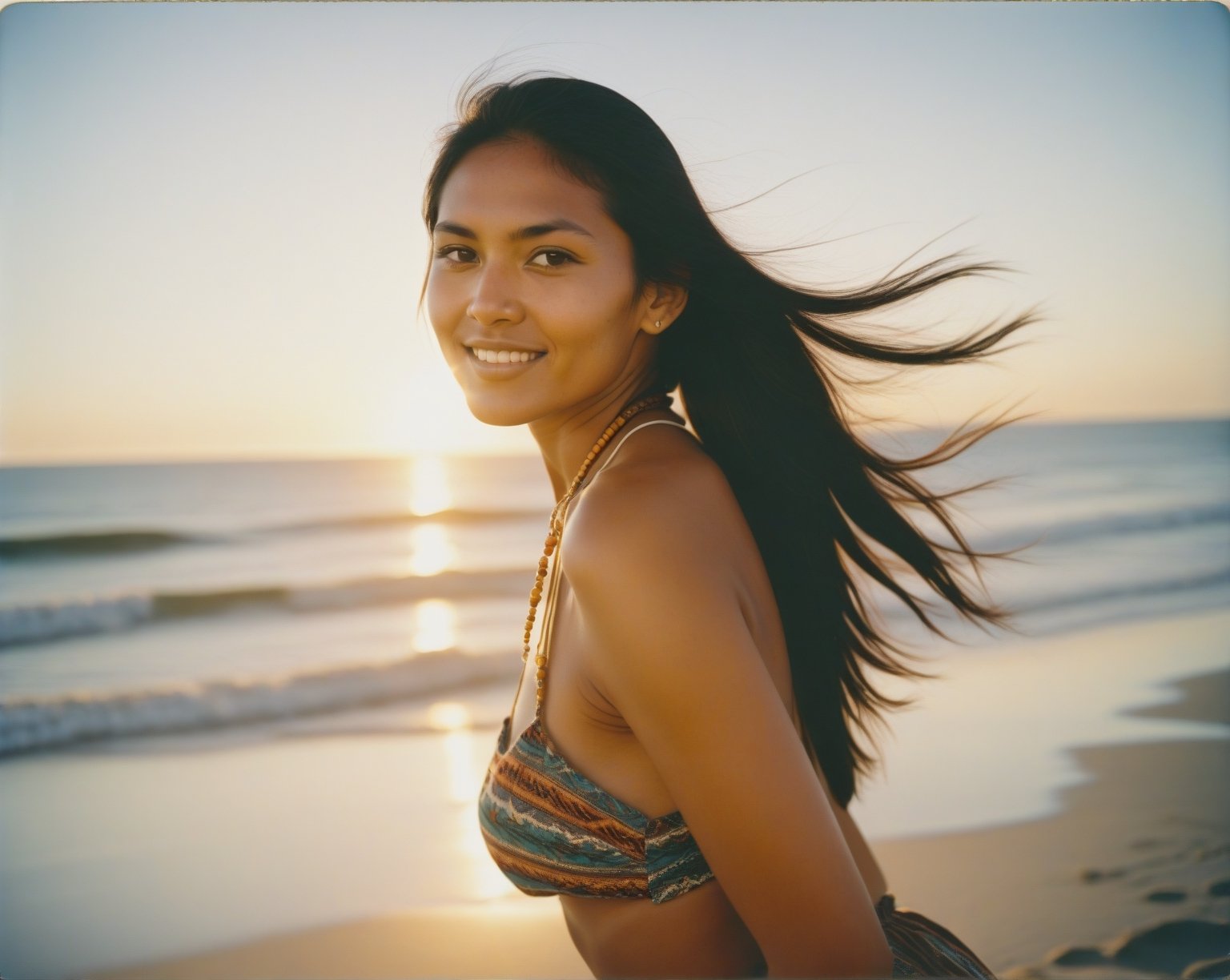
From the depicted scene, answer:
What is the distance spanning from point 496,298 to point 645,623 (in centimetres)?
68

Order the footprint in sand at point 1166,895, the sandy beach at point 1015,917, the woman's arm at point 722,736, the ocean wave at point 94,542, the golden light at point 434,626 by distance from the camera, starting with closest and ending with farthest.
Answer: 1. the woman's arm at point 722,736
2. the sandy beach at point 1015,917
3. the footprint in sand at point 1166,895
4. the golden light at point 434,626
5. the ocean wave at point 94,542

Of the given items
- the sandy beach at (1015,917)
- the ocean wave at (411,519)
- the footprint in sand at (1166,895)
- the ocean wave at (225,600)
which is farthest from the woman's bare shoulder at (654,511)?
the ocean wave at (411,519)

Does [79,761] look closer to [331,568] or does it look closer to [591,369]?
[591,369]

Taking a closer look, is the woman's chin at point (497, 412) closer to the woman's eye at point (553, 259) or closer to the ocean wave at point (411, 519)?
the woman's eye at point (553, 259)

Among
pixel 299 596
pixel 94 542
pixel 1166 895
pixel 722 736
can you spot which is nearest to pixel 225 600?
pixel 299 596

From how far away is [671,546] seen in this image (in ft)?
4.73

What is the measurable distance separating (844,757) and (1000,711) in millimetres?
4477

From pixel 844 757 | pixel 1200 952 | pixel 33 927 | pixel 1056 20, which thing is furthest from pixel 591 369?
pixel 33 927

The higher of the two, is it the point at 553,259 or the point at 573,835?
the point at 553,259

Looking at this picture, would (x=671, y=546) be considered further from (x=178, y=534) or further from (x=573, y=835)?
(x=178, y=534)

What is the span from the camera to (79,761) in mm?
5695

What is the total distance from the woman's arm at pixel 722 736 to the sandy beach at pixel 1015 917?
239 centimetres

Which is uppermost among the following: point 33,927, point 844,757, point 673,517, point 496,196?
point 496,196

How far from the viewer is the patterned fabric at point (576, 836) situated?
1.59 metres
